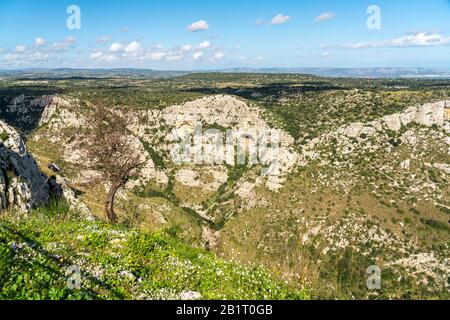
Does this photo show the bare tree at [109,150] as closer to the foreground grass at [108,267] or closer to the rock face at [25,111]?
the foreground grass at [108,267]

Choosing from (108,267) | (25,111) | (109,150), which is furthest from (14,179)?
(25,111)

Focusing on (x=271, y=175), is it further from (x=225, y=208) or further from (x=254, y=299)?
(x=254, y=299)

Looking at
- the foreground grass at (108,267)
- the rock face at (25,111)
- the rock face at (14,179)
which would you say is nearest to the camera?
the foreground grass at (108,267)

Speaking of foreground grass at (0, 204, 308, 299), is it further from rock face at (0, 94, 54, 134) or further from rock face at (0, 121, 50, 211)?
rock face at (0, 94, 54, 134)

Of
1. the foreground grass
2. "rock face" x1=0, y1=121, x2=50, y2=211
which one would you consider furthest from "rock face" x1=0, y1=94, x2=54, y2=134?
the foreground grass

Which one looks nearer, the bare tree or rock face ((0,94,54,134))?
the bare tree

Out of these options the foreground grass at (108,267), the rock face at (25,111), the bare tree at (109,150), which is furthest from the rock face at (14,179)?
the rock face at (25,111)
